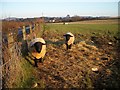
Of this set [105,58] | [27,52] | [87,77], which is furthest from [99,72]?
[27,52]

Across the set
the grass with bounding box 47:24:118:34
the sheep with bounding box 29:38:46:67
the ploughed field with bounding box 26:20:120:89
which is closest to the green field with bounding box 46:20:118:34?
the grass with bounding box 47:24:118:34

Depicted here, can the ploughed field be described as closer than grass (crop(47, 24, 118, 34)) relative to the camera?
Yes

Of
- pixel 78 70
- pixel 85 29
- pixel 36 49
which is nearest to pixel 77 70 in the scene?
pixel 78 70

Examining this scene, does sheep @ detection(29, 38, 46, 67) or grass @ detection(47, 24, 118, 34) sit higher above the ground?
grass @ detection(47, 24, 118, 34)

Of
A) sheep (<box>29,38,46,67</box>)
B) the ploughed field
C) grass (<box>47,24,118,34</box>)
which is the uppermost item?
grass (<box>47,24,118,34</box>)

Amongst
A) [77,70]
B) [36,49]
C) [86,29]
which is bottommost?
[77,70]

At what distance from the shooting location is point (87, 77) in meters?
10.9

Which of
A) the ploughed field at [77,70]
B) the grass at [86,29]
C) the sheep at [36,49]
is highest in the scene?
the grass at [86,29]

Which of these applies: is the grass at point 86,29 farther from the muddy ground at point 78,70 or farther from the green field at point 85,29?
the muddy ground at point 78,70

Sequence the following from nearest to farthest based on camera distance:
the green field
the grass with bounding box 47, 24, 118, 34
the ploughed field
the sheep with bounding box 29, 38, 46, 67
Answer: the ploughed field, the sheep with bounding box 29, 38, 46, 67, the green field, the grass with bounding box 47, 24, 118, 34

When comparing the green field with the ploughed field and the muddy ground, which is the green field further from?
the ploughed field

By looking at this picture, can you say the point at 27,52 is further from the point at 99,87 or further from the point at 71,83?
the point at 99,87

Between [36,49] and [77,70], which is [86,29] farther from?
[77,70]

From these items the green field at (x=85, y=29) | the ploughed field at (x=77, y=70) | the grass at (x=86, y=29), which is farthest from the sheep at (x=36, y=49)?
the grass at (x=86, y=29)
